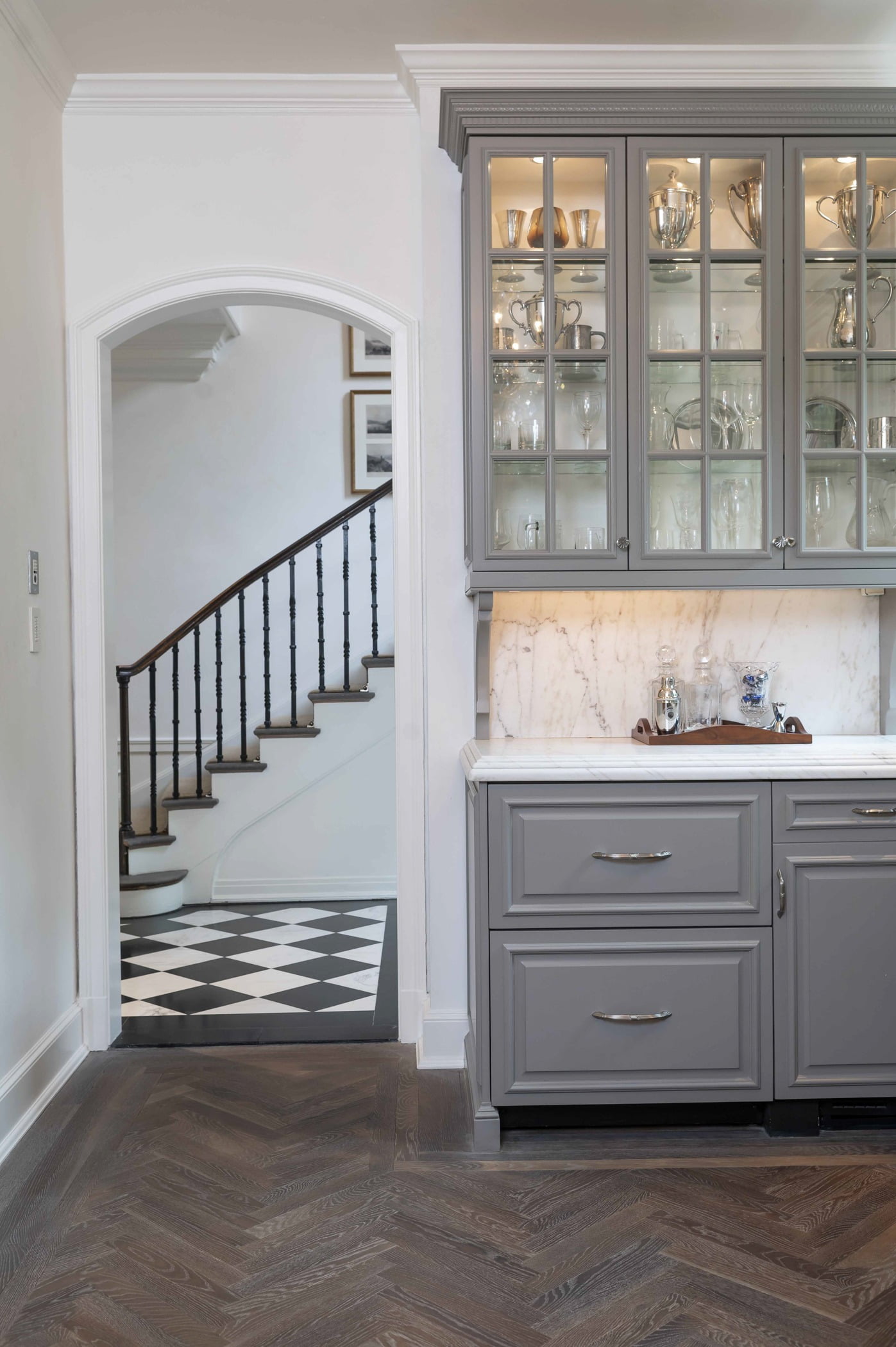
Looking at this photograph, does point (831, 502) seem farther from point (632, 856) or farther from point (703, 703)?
point (632, 856)

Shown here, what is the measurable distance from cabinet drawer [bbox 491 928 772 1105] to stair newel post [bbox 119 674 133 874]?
3096 mm

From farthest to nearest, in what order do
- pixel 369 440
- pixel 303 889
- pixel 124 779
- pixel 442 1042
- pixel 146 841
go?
pixel 369 440, pixel 124 779, pixel 303 889, pixel 146 841, pixel 442 1042

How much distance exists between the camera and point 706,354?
278 cm

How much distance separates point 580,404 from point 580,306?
267mm

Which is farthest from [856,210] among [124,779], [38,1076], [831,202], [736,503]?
[124,779]

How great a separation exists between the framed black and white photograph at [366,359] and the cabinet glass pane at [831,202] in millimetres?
3513

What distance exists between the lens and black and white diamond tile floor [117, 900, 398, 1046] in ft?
11.0

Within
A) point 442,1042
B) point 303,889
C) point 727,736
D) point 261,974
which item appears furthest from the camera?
point 303,889

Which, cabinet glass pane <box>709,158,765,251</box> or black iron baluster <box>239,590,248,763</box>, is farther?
black iron baluster <box>239,590,248,763</box>

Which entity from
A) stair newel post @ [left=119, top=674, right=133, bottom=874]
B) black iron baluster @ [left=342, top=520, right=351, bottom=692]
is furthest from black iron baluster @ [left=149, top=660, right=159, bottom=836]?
black iron baluster @ [left=342, top=520, right=351, bottom=692]

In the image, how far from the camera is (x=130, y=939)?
4.56m

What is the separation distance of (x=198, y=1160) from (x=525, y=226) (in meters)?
2.54

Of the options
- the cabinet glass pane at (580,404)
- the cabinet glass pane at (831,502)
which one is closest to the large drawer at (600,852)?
the cabinet glass pane at (831,502)

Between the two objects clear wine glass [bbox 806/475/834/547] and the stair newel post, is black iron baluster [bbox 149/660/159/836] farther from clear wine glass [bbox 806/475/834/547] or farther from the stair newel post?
clear wine glass [bbox 806/475/834/547]
